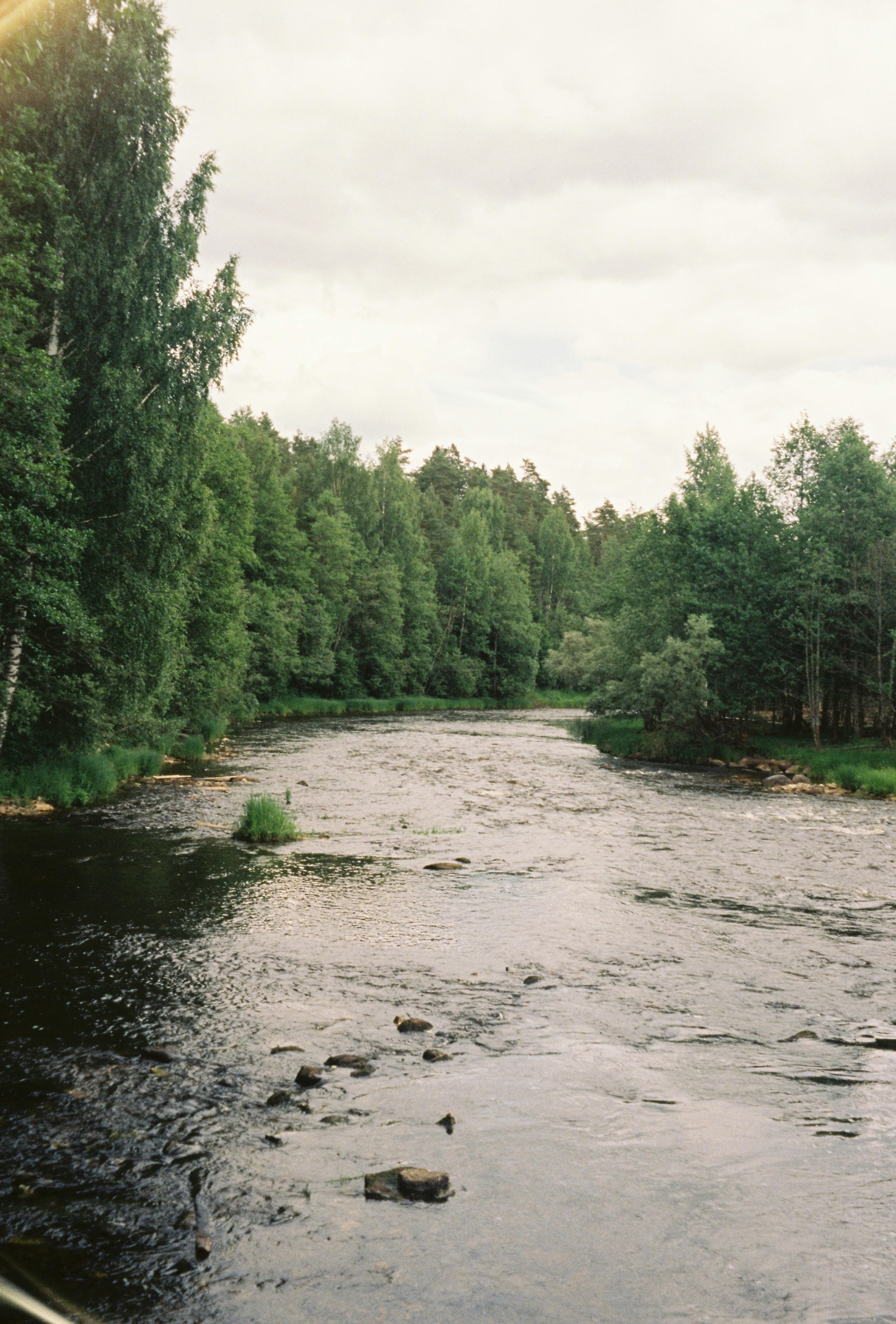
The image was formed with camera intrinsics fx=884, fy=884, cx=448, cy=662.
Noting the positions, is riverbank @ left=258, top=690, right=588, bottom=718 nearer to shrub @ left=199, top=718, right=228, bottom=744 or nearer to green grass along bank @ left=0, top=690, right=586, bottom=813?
green grass along bank @ left=0, top=690, right=586, bottom=813

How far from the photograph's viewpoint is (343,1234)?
6.40m

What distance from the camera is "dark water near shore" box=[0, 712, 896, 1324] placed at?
6.02 meters

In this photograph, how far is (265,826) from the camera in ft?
65.9

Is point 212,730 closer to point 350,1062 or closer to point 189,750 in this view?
point 189,750

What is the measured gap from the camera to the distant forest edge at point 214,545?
20.1 meters

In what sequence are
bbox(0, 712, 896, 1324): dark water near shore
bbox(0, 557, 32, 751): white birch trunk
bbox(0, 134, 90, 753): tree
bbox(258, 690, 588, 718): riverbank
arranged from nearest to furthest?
bbox(0, 712, 896, 1324): dark water near shore
bbox(0, 134, 90, 753): tree
bbox(0, 557, 32, 751): white birch trunk
bbox(258, 690, 588, 718): riverbank

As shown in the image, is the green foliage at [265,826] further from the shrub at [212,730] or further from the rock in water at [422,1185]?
the shrub at [212,730]

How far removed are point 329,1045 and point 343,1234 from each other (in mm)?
3386

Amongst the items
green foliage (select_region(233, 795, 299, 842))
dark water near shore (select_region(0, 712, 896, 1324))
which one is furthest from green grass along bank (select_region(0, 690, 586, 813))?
green foliage (select_region(233, 795, 299, 842))

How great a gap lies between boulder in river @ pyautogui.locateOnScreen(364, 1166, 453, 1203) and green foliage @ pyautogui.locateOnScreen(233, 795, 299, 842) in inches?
526

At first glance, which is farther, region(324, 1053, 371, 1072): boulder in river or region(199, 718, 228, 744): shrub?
region(199, 718, 228, 744): shrub

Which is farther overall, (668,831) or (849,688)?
Result: (849,688)

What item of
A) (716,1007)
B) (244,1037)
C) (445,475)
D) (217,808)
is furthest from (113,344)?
(445,475)

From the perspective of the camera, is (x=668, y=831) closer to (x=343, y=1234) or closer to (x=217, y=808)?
(x=217, y=808)
